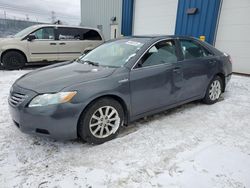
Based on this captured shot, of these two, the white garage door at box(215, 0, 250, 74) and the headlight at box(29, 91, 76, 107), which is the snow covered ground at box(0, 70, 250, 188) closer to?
the headlight at box(29, 91, 76, 107)

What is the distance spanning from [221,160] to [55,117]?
1.87 meters

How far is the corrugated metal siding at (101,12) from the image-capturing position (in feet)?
40.4

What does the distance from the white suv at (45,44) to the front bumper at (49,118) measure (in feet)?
17.3

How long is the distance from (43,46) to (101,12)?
320 inches

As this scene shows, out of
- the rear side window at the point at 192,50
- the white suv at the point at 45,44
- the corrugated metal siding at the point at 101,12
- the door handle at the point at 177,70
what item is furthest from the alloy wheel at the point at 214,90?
the corrugated metal siding at the point at 101,12

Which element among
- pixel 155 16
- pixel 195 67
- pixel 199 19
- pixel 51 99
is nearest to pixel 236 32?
pixel 199 19

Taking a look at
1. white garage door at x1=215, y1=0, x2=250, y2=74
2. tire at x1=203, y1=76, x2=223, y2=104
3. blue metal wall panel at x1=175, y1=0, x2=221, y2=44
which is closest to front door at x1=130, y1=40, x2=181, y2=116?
tire at x1=203, y1=76, x2=223, y2=104

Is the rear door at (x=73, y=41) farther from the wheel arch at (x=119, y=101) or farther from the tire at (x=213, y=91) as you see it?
the wheel arch at (x=119, y=101)

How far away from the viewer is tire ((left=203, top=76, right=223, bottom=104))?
3.90m

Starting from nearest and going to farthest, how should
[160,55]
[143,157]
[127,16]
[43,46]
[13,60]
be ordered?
[143,157], [160,55], [13,60], [43,46], [127,16]

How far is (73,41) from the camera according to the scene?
7.58 metres

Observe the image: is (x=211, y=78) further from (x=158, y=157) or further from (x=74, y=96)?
(x=74, y=96)

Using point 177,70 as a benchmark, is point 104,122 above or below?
below

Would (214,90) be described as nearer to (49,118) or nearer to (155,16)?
(49,118)
